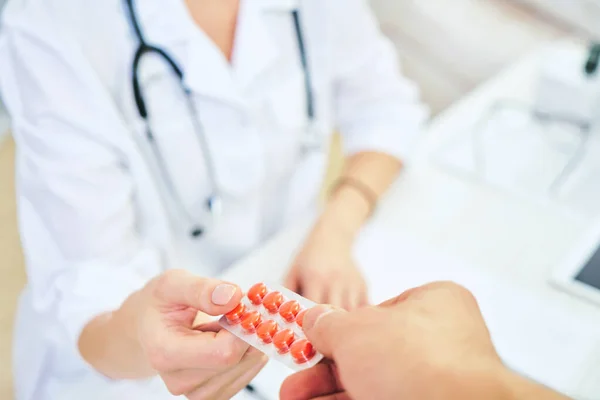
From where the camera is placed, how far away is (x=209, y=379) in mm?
468

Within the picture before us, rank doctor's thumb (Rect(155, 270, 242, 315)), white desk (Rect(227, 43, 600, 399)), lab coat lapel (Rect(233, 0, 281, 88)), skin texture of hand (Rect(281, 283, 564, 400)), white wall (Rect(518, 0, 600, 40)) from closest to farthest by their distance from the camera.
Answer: skin texture of hand (Rect(281, 283, 564, 400)), doctor's thumb (Rect(155, 270, 242, 315)), white desk (Rect(227, 43, 600, 399)), lab coat lapel (Rect(233, 0, 281, 88)), white wall (Rect(518, 0, 600, 40))

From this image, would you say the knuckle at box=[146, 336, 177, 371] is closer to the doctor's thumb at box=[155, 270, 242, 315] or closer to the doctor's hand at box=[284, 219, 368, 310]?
the doctor's thumb at box=[155, 270, 242, 315]

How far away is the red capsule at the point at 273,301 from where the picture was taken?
417mm

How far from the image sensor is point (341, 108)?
987 millimetres

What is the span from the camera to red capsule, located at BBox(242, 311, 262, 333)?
0.41 m

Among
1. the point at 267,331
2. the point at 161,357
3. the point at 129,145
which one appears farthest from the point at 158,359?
the point at 129,145

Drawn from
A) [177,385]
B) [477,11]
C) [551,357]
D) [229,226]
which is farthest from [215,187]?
[477,11]

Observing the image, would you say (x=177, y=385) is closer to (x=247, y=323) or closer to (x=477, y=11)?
(x=247, y=323)

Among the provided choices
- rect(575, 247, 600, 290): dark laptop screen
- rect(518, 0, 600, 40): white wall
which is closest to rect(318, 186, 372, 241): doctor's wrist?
rect(575, 247, 600, 290): dark laptop screen

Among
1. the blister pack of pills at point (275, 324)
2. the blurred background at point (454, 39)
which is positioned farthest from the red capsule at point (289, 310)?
the blurred background at point (454, 39)

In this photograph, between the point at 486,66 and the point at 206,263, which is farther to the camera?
the point at 486,66

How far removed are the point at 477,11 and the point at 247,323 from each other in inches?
42.5

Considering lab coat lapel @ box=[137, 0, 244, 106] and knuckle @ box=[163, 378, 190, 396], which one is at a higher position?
lab coat lapel @ box=[137, 0, 244, 106]

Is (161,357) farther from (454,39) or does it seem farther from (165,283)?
(454,39)
